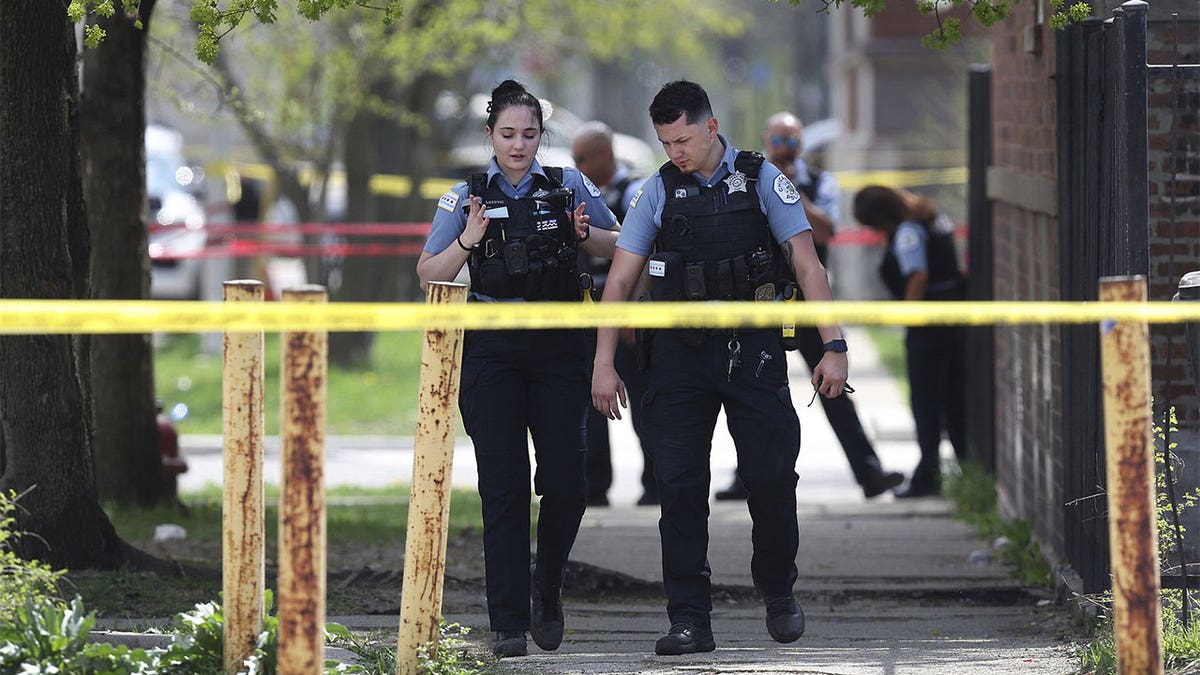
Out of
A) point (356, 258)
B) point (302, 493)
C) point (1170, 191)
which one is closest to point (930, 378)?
point (1170, 191)

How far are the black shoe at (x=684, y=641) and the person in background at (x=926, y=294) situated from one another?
4.44 m

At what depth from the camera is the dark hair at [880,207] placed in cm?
978

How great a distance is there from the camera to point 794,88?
52.8m

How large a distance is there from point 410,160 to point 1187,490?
15.4 meters

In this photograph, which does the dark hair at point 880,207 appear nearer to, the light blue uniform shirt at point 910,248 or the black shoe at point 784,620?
the light blue uniform shirt at point 910,248

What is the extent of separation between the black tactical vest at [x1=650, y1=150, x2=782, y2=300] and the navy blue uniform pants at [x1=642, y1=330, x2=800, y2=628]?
6.0 inches

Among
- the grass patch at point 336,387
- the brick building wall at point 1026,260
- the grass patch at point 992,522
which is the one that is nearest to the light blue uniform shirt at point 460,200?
the brick building wall at point 1026,260

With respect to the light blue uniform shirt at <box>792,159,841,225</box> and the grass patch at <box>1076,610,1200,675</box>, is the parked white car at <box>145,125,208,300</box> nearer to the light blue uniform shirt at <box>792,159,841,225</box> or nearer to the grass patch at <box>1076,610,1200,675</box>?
the light blue uniform shirt at <box>792,159,841,225</box>

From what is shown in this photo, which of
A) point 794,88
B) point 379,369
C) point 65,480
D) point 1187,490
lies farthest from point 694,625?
point 794,88

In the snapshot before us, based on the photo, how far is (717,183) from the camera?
5.58m

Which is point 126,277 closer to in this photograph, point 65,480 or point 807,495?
point 65,480

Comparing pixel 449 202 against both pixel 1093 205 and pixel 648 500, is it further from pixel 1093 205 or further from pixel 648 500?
pixel 648 500

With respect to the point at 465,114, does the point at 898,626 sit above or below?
below

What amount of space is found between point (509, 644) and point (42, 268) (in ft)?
7.29
